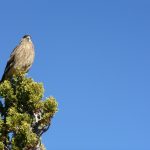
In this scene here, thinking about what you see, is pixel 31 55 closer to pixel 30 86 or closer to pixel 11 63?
pixel 11 63

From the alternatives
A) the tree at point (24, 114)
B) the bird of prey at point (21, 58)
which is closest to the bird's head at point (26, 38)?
the bird of prey at point (21, 58)

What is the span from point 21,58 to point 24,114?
5.38m

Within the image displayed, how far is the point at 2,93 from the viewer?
13.4m

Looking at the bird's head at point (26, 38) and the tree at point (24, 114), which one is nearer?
the tree at point (24, 114)

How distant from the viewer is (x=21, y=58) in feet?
58.3

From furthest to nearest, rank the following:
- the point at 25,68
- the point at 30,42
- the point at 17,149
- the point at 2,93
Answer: the point at 30,42
the point at 25,68
the point at 2,93
the point at 17,149

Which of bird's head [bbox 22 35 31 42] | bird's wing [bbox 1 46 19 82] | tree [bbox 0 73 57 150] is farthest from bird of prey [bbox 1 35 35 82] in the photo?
tree [bbox 0 73 57 150]

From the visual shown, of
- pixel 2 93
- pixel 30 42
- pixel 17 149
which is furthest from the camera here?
pixel 30 42

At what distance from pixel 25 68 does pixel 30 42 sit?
1.64 meters

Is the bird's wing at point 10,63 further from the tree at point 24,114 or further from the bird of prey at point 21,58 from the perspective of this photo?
the tree at point 24,114

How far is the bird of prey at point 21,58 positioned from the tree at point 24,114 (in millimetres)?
3332

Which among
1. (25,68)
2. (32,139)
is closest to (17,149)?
(32,139)

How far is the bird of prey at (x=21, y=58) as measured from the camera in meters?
17.2

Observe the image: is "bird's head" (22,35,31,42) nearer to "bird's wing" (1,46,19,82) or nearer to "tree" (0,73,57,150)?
"bird's wing" (1,46,19,82)
